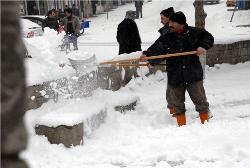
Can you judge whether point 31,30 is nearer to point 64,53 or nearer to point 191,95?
point 64,53

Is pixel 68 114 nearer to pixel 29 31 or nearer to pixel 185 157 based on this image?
pixel 185 157

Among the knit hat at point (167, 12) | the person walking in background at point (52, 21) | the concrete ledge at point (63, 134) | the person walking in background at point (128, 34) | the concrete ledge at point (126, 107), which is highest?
the knit hat at point (167, 12)

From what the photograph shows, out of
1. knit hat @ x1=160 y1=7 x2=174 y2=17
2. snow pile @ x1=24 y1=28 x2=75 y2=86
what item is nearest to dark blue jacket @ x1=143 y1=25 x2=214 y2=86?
knit hat @ x1=160 y1=7 x2=174 y2=17

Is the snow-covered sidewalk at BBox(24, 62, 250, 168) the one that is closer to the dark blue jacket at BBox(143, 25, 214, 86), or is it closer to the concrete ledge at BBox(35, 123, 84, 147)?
the concrete ledge at BBox(35, 123, 84, 147)

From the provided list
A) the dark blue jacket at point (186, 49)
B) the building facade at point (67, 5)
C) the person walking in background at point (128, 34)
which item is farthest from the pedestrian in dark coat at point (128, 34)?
the building facade at point (67, 5)

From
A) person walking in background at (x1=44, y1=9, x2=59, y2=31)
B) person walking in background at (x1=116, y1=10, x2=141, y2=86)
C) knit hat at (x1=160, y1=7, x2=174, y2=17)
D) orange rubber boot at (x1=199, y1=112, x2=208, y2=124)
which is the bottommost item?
orange rubber boot at (x1=199, y1=112, x2=208, y2=124)

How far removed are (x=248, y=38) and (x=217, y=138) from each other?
281 inches

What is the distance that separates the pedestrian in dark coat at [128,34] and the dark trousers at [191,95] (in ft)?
9.55

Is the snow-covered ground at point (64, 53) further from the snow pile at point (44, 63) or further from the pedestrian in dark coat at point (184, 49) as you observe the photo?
the pedestrian in dark coat at point (184, 49)

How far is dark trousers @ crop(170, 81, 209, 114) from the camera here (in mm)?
6184

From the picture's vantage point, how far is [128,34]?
903cm

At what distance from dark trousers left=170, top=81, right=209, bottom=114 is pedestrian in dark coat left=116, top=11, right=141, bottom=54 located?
9.55ft

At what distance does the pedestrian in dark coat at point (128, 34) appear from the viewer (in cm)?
894

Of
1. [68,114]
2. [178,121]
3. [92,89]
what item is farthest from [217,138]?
[92,89]
